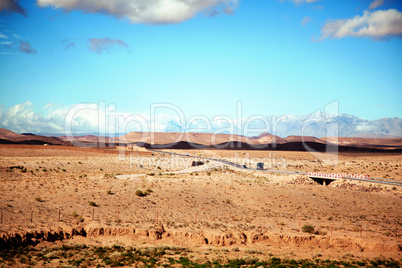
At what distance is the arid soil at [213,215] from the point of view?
2516 centimetres

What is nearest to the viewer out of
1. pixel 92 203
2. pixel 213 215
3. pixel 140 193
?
pixel 92 203

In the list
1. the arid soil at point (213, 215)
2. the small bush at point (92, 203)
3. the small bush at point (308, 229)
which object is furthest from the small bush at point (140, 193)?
the small bush at point (308, 229)

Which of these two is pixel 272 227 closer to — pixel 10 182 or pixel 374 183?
pixel 374 183

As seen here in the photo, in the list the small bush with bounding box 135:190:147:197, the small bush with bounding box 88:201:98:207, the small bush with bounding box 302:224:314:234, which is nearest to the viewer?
the small bush with bounding box 302:224:314:234

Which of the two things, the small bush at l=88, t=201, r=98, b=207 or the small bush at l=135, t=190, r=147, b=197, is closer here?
the small bush at l=88, t=201, r=98, b=207

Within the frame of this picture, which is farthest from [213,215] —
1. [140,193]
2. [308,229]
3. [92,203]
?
[92,203]

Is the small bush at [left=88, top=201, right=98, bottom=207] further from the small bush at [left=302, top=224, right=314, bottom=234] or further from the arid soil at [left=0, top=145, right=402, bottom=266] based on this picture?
the small bush at [left=302, top=224, right=314, bottom=234]

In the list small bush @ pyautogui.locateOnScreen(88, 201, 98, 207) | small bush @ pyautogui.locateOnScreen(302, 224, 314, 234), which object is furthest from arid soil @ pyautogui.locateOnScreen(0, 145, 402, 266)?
small bush @ pyautogui.locateOnScreen(302, 224, 314, 234)

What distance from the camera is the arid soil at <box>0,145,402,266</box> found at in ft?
82.5

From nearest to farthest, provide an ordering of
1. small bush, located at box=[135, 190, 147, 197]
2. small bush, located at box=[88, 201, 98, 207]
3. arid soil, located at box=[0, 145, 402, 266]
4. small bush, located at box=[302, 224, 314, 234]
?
arid soil, located at box=[0, 145, 402, 266] < small bush, located at box=[302, 224, 314, 234] < small bush, located at box=[88, 201, 98, 207] < small bush, located at box=[135, 190, 147, 197]

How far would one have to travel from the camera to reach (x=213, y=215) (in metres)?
32.9

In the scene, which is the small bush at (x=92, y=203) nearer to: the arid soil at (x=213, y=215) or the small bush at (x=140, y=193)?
the arid soil at (x=213, y=215)

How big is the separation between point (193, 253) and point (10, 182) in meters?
26.4

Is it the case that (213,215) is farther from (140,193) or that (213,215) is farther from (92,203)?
(92,203)
